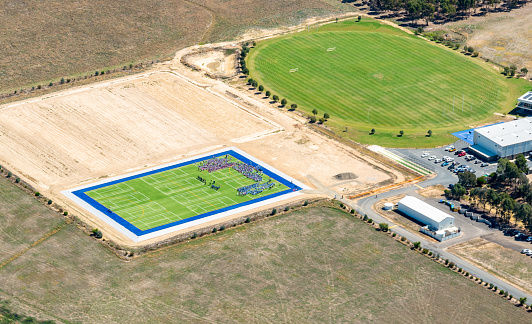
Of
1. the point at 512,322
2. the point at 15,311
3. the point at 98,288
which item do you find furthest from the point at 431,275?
the point at 15,311

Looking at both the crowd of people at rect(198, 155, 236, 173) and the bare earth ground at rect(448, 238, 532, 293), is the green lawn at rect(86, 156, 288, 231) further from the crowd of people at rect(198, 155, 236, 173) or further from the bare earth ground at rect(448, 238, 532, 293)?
the bare earth ground at rect(448, 238, 532, 293)

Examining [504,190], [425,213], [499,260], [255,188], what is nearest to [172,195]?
[255,188]

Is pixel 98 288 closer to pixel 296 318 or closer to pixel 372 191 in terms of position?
pixel 296 318

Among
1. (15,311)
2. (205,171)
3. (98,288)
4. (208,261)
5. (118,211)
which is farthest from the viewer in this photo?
(205,171)

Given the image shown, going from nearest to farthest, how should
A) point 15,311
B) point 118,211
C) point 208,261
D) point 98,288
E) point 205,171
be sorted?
point 15,311 < point 98,288 < point 208,261 < point 118,211 < point 205,171

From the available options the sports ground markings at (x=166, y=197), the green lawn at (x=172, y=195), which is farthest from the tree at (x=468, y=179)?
the green lawn at (x=172, y=195)

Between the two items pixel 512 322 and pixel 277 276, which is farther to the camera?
pixel 277 276

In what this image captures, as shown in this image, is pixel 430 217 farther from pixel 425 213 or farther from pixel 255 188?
pixel 255 188

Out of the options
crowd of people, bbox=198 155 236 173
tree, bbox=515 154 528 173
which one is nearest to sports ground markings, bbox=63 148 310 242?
crowd of people, bbox=198 155 236 173
